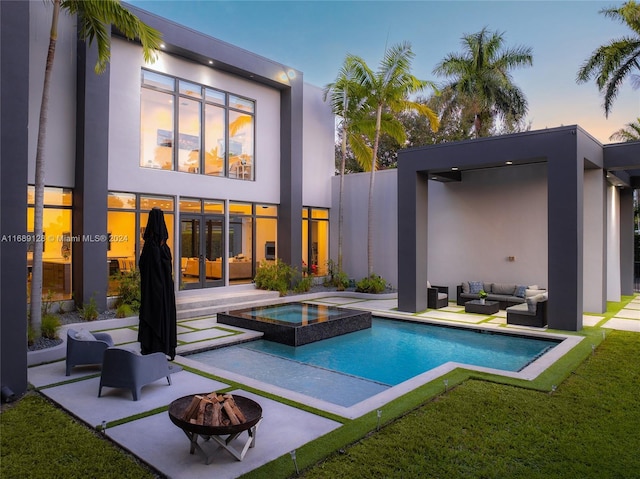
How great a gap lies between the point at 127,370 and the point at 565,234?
933 cm

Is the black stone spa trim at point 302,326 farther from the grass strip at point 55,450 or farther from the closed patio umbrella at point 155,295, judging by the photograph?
the grass strip at point 55,450

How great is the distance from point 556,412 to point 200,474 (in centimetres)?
402

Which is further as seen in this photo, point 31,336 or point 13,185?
point 31,336

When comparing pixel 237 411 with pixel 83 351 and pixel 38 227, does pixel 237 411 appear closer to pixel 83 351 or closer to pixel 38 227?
pixel 83 351

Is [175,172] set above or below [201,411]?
above

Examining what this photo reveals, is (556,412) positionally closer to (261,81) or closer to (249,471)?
(249,471)

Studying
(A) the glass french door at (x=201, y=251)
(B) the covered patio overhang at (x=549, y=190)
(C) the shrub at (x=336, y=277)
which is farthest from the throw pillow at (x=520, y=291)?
(A) the glass french door at (x=201, y=251)

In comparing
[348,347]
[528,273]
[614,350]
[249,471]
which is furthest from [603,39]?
[249,471]

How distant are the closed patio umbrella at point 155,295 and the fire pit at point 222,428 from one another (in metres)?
2.20

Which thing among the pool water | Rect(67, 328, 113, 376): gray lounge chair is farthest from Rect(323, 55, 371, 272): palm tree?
Rect(67, 328, 113, 376): gray lounge chair

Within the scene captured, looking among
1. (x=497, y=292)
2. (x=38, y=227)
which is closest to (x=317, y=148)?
(x=497, y=292)

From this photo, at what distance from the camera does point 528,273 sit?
13.8 metres

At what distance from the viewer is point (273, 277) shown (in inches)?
605

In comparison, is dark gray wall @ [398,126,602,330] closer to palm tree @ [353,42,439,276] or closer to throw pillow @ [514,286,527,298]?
throw pillow @ [514,286,527,298]
